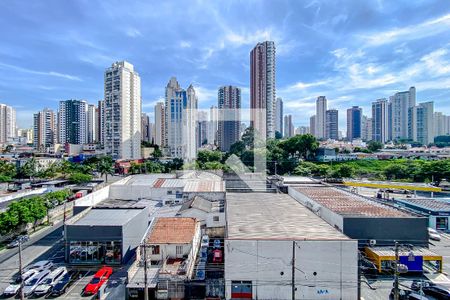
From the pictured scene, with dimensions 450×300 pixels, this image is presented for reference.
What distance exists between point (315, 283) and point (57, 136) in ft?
181

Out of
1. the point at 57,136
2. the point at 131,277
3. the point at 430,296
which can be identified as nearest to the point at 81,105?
the point at 57,136

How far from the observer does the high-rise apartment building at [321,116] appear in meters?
64.5

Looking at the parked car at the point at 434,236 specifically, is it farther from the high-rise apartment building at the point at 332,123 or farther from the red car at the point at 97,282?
the high-rise apartment building at the point at 332,123

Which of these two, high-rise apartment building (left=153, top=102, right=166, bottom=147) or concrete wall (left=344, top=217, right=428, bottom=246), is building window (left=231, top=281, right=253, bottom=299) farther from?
high-rise apartment building (left=153, top=102, right=166, bottom=147)

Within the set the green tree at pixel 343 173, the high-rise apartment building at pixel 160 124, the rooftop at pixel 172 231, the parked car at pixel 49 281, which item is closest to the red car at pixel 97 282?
the parked car at pixel 49 281

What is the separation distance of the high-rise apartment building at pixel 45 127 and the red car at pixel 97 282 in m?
51.8

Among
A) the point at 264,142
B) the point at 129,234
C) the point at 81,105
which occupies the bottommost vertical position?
the point at 129,234

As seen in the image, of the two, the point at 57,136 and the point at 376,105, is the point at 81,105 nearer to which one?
the point at 57,136

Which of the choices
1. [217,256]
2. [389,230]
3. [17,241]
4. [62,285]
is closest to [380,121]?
[389,230]

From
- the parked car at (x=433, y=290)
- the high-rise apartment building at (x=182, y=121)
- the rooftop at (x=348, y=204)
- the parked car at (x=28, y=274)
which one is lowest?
the parked car at (x=28, y=274)

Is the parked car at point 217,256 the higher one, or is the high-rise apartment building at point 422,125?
the high-rise apartment building at point 422,125

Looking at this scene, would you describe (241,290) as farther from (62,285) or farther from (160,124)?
(160,124)

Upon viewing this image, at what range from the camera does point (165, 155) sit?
40562 millimetres

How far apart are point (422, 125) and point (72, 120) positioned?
199ft
